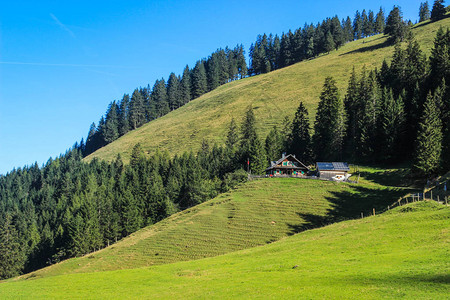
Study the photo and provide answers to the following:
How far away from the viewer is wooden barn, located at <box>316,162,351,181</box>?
7781 cm

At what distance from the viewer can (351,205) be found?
6062 cm

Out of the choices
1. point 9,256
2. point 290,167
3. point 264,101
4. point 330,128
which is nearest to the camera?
point 290,167

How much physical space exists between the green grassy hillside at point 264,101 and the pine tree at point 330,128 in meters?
29.7

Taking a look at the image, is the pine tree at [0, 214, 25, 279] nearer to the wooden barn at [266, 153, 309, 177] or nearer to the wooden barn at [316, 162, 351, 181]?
the wooden barn at [266, 153, 309, 177]

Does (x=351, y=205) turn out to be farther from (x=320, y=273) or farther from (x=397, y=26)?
(x=397, y=26)

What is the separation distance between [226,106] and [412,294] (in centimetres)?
15584

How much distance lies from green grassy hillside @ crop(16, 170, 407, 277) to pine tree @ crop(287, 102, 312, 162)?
25.0 meters

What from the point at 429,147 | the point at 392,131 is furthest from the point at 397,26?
the point at 429,147

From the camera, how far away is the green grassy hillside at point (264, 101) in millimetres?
143500

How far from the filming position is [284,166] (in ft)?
292

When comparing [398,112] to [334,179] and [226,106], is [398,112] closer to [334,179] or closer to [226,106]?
[334,179]

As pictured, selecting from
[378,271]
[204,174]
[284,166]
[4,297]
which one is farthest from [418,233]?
[204,174]

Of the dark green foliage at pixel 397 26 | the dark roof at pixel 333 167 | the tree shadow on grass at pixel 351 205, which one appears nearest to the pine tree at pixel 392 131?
the dark roof at pixel 333 167

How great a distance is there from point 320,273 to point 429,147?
165 ft
